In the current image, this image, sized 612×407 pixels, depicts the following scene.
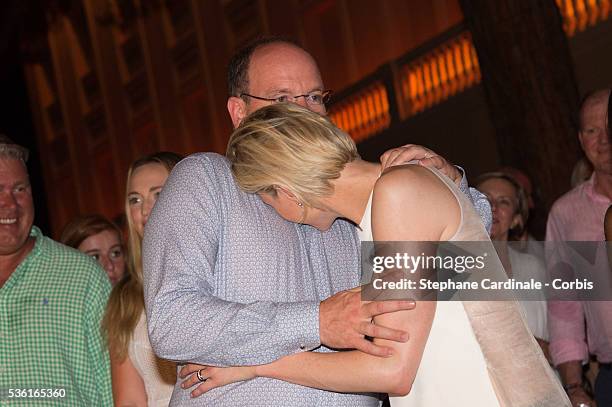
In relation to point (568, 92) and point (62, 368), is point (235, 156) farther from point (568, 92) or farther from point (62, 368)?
point (568, 92)

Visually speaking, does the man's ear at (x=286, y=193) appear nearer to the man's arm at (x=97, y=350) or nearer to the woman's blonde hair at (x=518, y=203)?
the man's arm at (x=97, y=350)

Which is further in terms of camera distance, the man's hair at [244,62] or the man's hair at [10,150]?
the man's hair at [10,150]

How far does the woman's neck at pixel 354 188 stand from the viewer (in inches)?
101

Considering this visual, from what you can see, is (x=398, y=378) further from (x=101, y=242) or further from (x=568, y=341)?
(x=101, y=242)

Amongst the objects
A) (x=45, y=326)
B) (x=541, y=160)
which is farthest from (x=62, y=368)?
(x=541, y=160)

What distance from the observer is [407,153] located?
2.64 meters

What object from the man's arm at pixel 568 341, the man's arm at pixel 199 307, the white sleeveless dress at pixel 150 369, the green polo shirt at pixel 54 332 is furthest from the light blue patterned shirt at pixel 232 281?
the man's arm at pixel 568 341

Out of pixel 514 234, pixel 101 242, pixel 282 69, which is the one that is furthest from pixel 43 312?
pixel 514 234

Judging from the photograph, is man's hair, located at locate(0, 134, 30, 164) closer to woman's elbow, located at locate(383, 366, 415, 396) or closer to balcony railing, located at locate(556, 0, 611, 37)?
woman's elbow, located at locate(383, 366, 415, 396)

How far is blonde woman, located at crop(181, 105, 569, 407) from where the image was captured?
240 cm

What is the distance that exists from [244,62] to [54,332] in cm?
158

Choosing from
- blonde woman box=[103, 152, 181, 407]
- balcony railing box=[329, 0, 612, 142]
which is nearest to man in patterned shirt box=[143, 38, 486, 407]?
→ blonde woman box=[103, 152, 181, 407]

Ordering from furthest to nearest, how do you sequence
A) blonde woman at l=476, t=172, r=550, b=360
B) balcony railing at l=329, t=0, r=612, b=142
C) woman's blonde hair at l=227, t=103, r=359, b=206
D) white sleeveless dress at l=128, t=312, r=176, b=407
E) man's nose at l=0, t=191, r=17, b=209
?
balcony railing at l=329, t=0, r=612, b=142 → blonde woman at l=476, t=172, r=550, b=360 → man's nose at l=0, t=191, r=17, b=209 → white sleeveless dress at l=128, t=312, r=176, b=407 → woman's blonde hair at l=227, t=103, r=359, b=206

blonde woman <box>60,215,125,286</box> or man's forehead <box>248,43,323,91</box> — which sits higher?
man's forehead <box>248,43,323,91</box>
